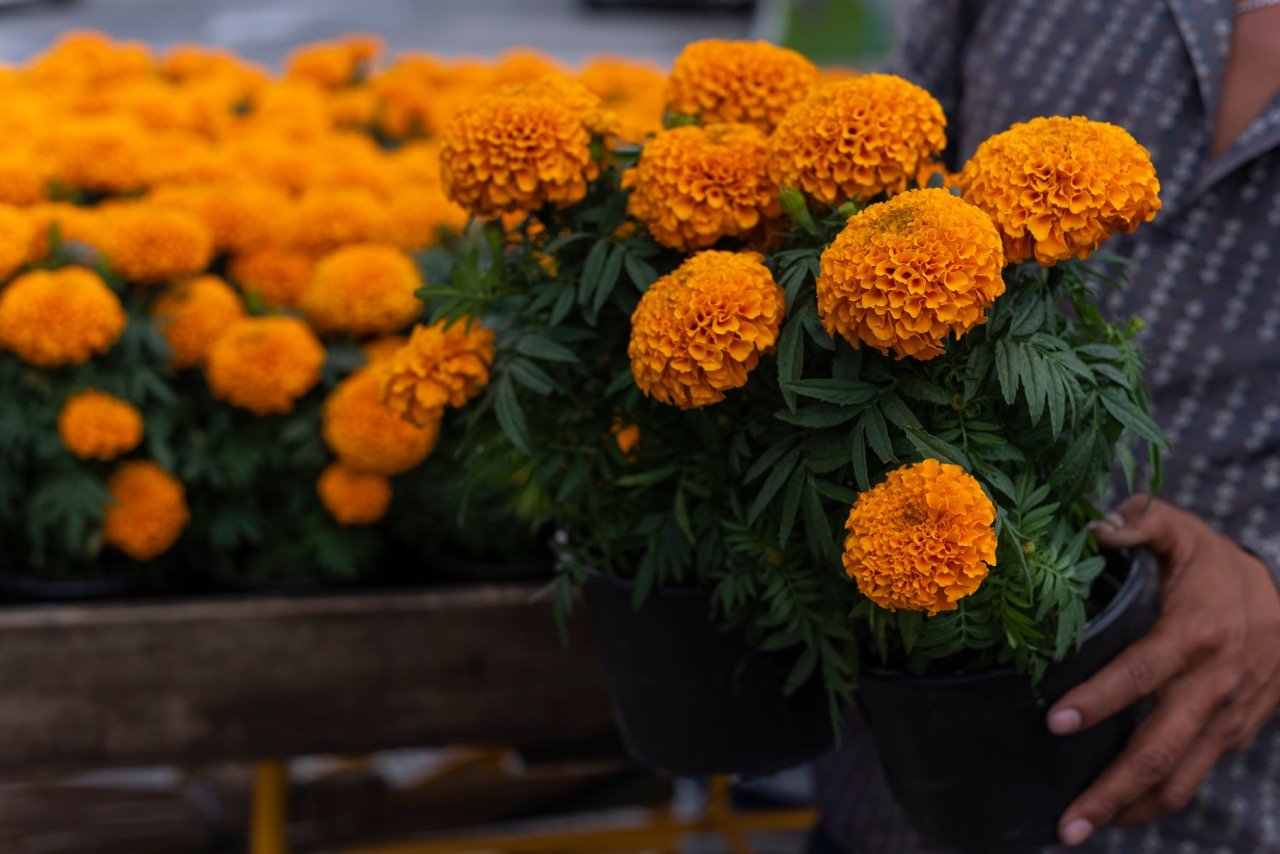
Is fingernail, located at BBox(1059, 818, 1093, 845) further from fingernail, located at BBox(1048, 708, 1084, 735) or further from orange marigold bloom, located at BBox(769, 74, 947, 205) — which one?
orange marigold bloom, located at BBox(769, 74, 947, 205)

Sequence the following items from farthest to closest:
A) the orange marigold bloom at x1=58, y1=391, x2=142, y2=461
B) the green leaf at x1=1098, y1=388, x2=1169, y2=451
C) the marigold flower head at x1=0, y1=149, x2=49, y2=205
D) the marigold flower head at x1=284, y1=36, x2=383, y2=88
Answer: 1. the marigold flower head at x1=284, y1=36, x2=383, y2=88
2. the marigold flower head at x1=0, y1=149, x2=49, y2=205
3. the orange marigold bloom at x1=58, y1=391, x2=142, y2=461
4. the green leaf at x1=1098, y1=388, x2=1169, y2=451

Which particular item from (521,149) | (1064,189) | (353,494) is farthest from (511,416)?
(353,494)

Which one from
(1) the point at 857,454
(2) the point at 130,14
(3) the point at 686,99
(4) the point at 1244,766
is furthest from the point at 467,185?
(2) the point at 130,14

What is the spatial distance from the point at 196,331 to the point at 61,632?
45cm

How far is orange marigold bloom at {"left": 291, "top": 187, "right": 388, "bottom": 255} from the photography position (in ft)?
6.49

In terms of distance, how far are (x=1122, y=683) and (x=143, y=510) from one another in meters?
1.31

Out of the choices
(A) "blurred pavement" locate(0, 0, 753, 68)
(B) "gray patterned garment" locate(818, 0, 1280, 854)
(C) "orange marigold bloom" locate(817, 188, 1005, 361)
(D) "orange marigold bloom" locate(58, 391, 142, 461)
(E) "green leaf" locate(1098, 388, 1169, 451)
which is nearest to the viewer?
(C) "orange marigold bloom" locate(817, 188, 1005, 361)

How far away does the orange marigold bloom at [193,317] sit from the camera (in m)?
1.83

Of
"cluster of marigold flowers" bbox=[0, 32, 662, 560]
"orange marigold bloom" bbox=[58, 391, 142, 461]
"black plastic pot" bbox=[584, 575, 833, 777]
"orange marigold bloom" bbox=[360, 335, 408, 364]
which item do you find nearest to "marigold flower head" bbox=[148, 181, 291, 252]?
"cluster of marigold flowers" bbox=[0, 32, 662, 560]

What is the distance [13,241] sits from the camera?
177 centimetres

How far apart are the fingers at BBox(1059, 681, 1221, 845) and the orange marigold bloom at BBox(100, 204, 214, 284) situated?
4.45 ft

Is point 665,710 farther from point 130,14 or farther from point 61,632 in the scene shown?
point 130,14

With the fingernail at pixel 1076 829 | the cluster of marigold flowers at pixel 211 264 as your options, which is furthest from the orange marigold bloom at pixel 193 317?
the fingernail at pixel 1076 829

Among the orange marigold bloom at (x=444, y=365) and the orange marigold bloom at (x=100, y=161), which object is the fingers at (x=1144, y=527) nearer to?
the orange marigold bloom at (x=444, y=365)
